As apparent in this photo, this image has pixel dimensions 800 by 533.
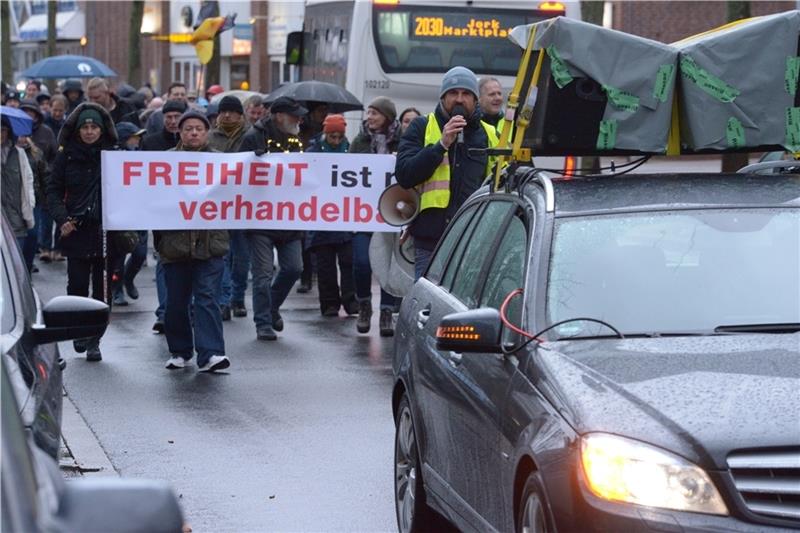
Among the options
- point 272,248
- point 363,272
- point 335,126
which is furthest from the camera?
point 335,126

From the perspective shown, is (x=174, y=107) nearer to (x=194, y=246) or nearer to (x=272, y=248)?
(x=272, y=248)

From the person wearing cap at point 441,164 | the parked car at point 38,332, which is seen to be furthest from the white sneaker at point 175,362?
the parked car at point 38,332

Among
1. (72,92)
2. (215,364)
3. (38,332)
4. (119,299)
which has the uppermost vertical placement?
(38,332)

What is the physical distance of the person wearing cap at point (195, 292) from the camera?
38.0 feet

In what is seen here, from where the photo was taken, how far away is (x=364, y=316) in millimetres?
14055

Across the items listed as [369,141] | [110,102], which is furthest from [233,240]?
[110,102]

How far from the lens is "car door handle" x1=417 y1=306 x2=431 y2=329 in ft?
22.8

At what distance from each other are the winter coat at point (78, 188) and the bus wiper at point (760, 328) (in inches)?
311

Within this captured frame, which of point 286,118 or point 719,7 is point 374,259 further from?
point 719,7

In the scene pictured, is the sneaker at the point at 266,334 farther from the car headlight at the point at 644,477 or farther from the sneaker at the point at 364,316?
the car headlight at the point at 644,477

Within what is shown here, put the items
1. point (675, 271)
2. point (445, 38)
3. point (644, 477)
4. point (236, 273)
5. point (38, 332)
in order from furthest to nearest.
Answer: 1. point (445, 38)
2. point (236, 273)
3. point (675, 271)
4. point (38, 332)
5. point (644, 477)

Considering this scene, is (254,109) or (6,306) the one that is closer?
(6,306)

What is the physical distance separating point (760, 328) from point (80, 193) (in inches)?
321

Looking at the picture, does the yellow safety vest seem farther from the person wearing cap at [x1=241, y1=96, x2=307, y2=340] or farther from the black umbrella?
the black umbrella
